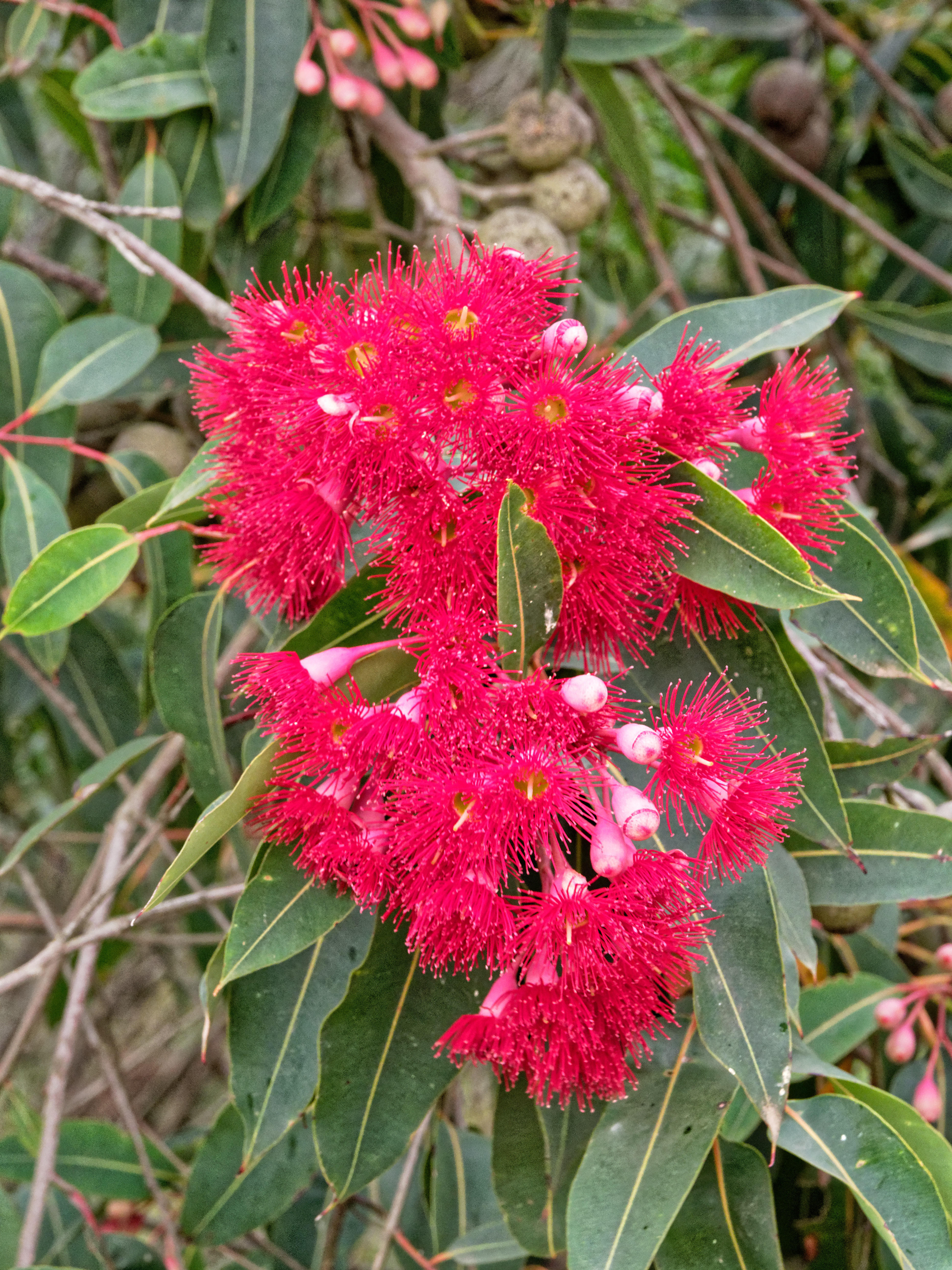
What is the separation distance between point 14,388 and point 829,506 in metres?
0.97

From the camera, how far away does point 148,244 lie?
1.35 m

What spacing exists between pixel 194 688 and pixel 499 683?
1.45 ft

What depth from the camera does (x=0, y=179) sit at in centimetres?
113

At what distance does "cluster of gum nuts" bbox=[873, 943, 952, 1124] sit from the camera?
112 centimetres

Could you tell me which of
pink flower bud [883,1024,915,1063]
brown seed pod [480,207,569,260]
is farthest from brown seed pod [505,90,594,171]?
pink flower bud [883,1024,915,1063]

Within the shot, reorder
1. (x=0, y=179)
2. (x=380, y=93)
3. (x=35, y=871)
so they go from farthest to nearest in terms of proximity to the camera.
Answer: (x=35, y=871) < (x=380, y=93) < (x=0, y=179)

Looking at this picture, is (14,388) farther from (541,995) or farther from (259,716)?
(541,995)

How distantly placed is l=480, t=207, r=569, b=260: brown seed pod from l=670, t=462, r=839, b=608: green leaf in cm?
69

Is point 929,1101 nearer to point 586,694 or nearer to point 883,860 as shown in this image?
point 883,860

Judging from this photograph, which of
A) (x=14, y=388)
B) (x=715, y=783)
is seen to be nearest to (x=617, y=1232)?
(x=715, y=783)

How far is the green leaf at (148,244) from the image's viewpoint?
A: 134 cm

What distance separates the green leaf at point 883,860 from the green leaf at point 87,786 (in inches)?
25.5

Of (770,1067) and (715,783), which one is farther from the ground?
(715,783)

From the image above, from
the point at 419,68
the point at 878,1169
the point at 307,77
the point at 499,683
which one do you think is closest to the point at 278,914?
the point at 499,683
